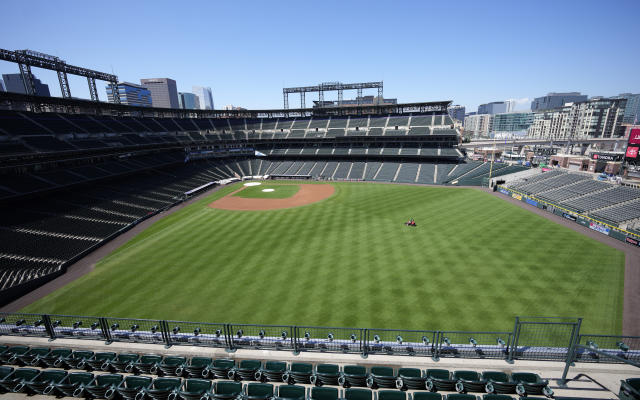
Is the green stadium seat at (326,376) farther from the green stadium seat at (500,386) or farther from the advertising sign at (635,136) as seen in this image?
the advertising sign at (635,136)

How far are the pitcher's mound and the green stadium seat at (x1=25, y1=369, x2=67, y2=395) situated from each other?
32602 millimetres

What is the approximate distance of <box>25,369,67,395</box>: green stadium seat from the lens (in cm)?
896

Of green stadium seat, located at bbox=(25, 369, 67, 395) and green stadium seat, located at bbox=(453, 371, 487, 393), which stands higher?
green stadium seat, located at bbox=(25, 369, 67, 395)

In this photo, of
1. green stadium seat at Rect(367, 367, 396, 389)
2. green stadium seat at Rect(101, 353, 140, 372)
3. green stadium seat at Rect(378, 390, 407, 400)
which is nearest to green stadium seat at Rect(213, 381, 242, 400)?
green stadium seat at Rect(101, 353, 140, 372)

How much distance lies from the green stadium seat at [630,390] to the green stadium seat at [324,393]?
30.0 feet

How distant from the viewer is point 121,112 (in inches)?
2295

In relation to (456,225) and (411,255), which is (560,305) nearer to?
(411,255)

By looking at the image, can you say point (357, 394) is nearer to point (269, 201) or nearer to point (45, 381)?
point (45, 381)

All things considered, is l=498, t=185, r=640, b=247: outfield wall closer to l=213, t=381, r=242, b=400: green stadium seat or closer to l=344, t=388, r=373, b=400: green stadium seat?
l=344, t=388, r=373, b=400: green stadium seat

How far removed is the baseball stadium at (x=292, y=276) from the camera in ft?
33.1

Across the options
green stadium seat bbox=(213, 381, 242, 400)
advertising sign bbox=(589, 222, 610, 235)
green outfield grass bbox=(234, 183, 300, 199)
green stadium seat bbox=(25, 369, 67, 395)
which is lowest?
advertising sign bbox=(589, 222, 610, 235)

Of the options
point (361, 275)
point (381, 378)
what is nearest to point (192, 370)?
point (381, 378)

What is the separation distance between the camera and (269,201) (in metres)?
46.5

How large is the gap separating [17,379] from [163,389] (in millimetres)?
5176
